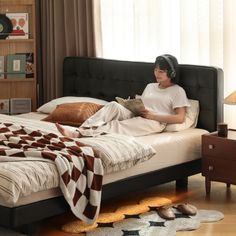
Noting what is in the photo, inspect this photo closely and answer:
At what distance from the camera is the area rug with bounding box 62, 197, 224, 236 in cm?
408

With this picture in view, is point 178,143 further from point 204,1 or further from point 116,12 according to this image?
point 116,12

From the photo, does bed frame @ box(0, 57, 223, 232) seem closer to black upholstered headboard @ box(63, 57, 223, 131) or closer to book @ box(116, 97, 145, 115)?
black upholstered headboard @ box(63, 57, 223, 131)

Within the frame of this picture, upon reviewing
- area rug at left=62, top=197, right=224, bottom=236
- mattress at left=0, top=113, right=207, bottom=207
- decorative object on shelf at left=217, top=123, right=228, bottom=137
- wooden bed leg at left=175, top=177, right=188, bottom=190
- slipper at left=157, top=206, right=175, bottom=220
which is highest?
decorative object on shelf at left=217, top=123, right=228, bottom=137

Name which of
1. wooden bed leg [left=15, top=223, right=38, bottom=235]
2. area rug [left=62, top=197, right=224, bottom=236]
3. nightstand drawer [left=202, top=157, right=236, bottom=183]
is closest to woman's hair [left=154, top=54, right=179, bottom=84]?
nightstand drawer [left=202, top=157, right=236, bottom=183]

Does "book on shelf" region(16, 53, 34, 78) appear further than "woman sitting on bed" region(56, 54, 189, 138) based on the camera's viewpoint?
Yes

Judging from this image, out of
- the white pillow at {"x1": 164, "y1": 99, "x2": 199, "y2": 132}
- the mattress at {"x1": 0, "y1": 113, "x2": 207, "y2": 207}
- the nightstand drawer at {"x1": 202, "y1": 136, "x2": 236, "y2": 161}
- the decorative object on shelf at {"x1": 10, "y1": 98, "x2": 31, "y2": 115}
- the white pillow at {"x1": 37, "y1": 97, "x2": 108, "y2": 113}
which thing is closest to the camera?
the mattress at {"x1": 0, "y1": 113, "x2": 207, "y2": 207}

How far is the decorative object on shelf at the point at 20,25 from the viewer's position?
6.38 meters

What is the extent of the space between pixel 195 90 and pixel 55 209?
1729 millimetres

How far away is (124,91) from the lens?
5715mm

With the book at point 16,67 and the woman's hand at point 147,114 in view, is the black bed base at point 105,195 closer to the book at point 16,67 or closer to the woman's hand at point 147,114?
the woman's hand at point 147,114

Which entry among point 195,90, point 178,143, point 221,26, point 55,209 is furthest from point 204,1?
point 55,209

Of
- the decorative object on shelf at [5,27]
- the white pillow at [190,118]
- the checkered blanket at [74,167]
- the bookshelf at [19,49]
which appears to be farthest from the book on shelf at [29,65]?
the checkered blanket at [74,167]

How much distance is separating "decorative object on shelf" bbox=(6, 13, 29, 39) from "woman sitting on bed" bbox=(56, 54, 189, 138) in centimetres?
163

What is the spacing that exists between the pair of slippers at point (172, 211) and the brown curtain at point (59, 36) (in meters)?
2.21
